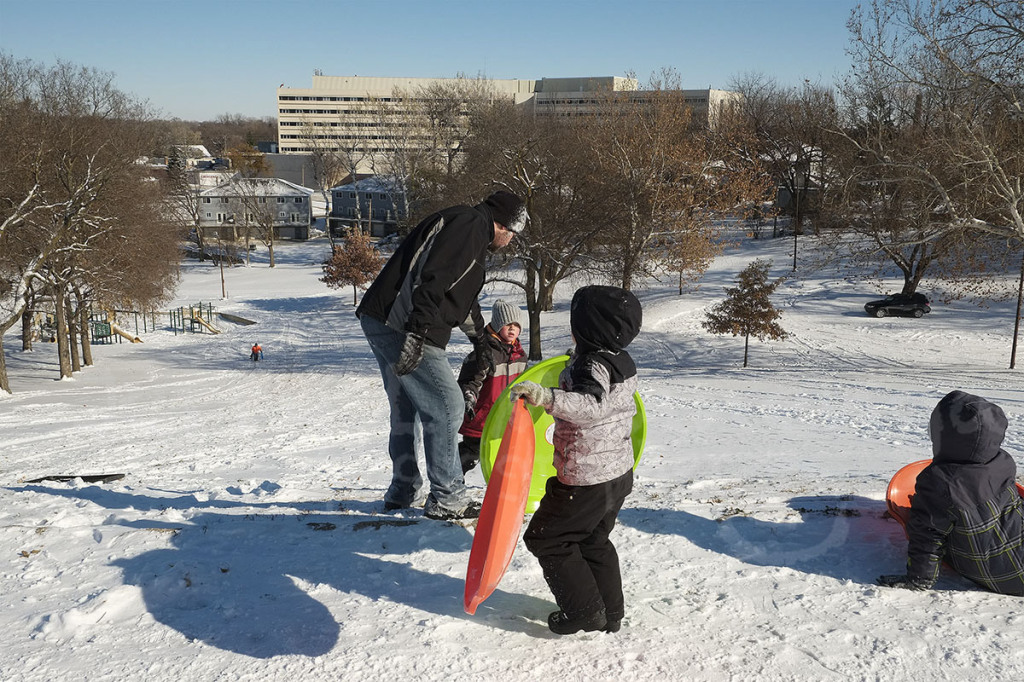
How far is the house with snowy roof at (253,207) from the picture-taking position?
77.7m

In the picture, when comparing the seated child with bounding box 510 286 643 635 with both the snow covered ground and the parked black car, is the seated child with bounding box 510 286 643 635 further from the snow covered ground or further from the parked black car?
the parked black car

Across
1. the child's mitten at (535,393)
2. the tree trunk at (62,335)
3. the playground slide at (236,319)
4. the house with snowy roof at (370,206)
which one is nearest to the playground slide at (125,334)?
the playground slide at (236,319)

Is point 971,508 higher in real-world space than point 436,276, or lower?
lower

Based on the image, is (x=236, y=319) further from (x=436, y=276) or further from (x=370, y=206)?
(x=436, y=276)

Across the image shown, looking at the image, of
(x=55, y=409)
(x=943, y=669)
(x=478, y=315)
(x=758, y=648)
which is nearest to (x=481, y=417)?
(x=478, y=315)

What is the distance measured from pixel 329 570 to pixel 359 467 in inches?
224

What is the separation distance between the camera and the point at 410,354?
14.6 ft

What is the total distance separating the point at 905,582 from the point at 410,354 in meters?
2.92

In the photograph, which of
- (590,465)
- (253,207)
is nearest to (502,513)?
(590,465)

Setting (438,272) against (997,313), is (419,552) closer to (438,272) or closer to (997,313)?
(438,272)

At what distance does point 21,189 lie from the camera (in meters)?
24.1

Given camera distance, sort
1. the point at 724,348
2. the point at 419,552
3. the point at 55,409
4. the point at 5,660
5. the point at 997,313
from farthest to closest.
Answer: the point at 997,313, the point at 724,348, the point at 55,409, the point at 419,552, the point at 5,660

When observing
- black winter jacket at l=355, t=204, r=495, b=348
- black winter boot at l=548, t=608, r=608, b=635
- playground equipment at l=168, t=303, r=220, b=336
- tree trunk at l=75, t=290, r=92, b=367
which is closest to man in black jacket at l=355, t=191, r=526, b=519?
black winter jacket at l=355, t=204, r=495, b=348

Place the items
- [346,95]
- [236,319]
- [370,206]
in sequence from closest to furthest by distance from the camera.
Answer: [236,319], [370,206], [346,95]
